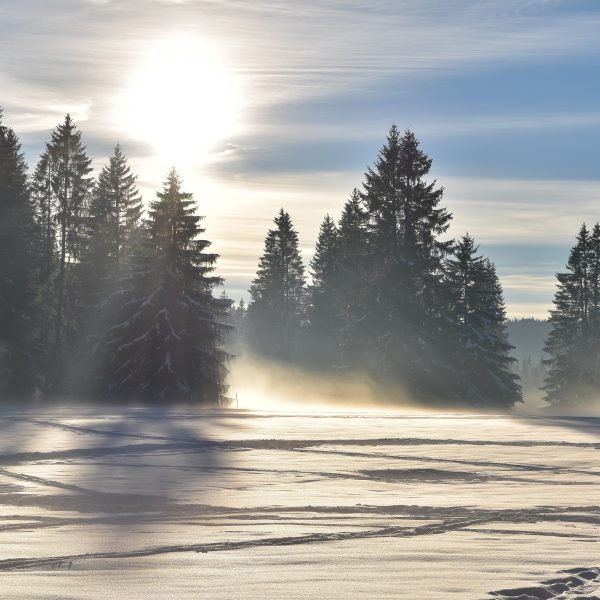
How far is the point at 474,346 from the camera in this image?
55688 mm

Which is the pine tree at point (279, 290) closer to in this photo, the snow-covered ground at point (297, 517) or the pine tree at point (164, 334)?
the pine tree at point (164, 334)

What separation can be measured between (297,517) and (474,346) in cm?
4724

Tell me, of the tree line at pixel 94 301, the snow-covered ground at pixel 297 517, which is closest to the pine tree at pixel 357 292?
the tree line at pixel 94 301

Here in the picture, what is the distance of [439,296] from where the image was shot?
5312cm

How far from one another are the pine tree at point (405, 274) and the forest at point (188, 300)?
2.7 inches

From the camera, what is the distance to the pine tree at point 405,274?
51188 mm

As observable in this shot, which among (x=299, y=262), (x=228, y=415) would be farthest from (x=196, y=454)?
(x=299, y=262)

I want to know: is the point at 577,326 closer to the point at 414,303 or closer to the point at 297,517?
the point at 414,303

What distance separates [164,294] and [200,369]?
3472 mm

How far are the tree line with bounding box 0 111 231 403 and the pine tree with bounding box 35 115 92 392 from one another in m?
0.08

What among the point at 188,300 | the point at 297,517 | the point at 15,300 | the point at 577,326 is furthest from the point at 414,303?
the point at 297,517

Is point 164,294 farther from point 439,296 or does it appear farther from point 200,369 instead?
point 439,296

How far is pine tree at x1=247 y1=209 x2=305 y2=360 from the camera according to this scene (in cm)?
8481

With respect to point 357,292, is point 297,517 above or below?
below
